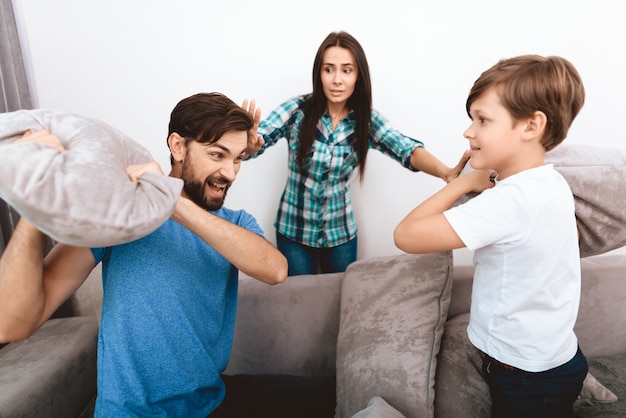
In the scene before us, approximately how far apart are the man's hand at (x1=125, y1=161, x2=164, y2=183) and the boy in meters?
0.52

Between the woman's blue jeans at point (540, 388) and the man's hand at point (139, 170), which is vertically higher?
the man's hand at point (139, 170)

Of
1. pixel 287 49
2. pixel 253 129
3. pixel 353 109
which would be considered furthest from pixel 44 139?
pixel 287 49

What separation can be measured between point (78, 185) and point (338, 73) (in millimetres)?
1124

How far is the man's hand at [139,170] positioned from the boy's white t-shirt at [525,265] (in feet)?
1.87

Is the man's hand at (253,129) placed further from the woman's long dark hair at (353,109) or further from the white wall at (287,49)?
the white wall at (287,49)

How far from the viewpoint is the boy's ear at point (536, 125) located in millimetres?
832

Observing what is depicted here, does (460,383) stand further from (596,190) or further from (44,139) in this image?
(44,139)

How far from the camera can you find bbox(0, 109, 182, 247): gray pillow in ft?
1.98

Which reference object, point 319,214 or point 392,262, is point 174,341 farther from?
point 319,214

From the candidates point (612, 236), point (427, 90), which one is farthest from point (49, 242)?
point (612, 236)

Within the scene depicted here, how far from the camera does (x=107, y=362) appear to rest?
0.96 metres

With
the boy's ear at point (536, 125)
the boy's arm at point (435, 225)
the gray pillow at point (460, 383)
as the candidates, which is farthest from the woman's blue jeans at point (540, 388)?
the boy's ear at point (536, 125)

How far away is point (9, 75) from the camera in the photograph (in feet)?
5.23

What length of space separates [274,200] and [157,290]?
44.1 inches
